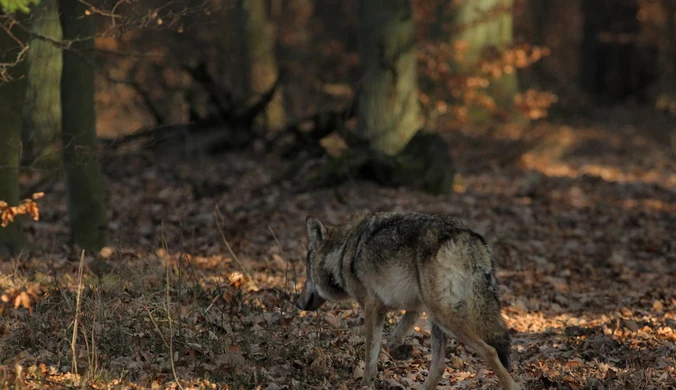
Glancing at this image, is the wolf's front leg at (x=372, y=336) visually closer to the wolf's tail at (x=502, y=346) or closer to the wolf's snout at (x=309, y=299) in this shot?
the wolf's snout at (x=309, y=299)

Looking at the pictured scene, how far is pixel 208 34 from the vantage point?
73.7 feet

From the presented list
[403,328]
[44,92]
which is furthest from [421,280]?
[44,92]

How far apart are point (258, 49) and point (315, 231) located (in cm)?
1298

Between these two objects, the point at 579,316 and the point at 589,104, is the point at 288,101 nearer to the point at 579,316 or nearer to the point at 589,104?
the point at 589,104

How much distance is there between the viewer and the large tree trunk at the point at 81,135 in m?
9.59

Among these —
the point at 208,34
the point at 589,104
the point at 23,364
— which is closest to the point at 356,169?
the point at 23,364

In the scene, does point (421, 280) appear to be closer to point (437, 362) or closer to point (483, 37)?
point (437, 362)

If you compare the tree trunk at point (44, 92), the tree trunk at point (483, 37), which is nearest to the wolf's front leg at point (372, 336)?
the tree trunk at point (44, 92)

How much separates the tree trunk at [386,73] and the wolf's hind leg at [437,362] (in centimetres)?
809

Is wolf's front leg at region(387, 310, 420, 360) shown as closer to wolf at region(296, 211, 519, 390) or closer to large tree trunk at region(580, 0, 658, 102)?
wolf at region(296, 211, 519, 390)

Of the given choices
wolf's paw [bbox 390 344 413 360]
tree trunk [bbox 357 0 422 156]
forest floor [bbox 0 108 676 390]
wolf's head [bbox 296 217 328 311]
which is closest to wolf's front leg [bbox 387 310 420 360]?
wolf's paw [bbox 390 344 413 360]

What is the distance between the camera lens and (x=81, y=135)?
9758 millimetres

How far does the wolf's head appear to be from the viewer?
23.7 feet

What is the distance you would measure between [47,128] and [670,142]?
17.8 metres
